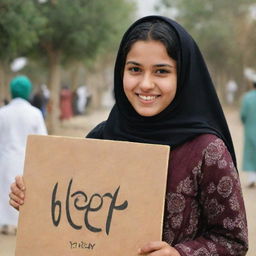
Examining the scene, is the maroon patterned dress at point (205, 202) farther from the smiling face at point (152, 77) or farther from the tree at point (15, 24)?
the tree at point (15, 24)

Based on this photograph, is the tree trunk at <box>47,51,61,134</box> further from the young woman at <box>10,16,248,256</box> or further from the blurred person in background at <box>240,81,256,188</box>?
the young woman at <box>10,16,248,256</box>

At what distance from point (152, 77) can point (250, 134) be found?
26.6 feet

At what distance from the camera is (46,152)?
1965 mm

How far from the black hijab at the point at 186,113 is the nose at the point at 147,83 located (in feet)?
0.28

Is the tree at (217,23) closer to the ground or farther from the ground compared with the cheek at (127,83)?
farther from the ground

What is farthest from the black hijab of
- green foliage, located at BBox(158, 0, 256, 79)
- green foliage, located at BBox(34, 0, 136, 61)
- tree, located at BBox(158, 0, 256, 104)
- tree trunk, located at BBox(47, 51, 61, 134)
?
green foliage, located at BBox(158, 0, 256, 79)

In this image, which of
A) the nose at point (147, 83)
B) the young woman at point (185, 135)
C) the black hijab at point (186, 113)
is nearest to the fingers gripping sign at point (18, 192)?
the young woman at point (185, 135)

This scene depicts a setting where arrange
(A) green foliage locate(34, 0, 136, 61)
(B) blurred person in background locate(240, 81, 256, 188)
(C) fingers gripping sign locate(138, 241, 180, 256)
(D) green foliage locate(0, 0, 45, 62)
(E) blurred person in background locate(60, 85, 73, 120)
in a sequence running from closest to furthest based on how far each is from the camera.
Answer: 1. (C) fingers gripping sign locate(138, 241, 180, 256)
2. (B) blurred person in background locate(240, 81, 256, 188)
3. (D) green foliage locate(0, 0, 45, 62)
4. (A) green foliage locate(34, 0, 136, 61)
5. (E) blurred person in background locate(60, 85, 73, 120)

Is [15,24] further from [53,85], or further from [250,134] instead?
[53,85]

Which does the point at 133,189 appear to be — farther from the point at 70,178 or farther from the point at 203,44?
the point at 203,44

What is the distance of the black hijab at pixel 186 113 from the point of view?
1910mm

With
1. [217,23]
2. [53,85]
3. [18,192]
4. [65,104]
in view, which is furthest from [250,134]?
[217,23]

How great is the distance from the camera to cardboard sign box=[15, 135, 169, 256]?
185cm

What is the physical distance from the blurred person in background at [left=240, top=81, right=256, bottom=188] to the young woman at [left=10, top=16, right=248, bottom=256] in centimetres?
785
